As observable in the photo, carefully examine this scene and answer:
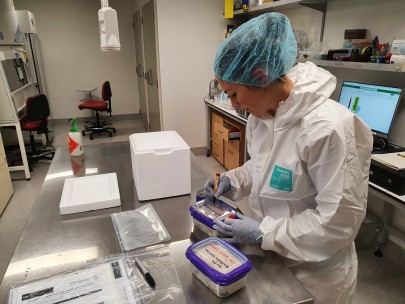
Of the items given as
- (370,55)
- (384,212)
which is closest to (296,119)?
(370,55)

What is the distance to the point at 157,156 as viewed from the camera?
1.17 meters

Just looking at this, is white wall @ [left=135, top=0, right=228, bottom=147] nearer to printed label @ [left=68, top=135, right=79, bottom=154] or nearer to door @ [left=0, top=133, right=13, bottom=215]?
door @ [left=0, top=133, right=13, bottom=215]

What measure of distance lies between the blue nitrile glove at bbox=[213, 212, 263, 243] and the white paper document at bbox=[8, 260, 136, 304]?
32 cm

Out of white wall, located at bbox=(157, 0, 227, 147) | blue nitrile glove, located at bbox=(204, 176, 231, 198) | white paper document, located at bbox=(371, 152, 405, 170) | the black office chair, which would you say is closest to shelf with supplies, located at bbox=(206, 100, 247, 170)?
white wall, located at bbox=(157, 0, 227, 147)

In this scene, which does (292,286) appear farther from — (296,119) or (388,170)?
(388,170)

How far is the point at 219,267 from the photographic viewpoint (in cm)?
76

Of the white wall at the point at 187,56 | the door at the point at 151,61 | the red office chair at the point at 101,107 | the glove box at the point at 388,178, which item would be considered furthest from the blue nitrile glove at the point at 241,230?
the red office chair at the point at 101,107

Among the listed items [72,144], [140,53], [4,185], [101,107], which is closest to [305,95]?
[72,144]

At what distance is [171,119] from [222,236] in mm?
3051

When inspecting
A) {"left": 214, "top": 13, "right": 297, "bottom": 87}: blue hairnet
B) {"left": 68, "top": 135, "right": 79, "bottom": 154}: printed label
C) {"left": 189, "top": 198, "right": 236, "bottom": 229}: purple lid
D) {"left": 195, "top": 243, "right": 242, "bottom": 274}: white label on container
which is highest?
{"left": 214, "top": 13, "right": 297, "bottom": 87}: blue hairnet

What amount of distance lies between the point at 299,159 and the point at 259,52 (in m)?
0.35

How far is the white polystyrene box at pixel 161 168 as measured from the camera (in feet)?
3.84

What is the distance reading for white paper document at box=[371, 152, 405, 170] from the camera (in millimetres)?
1520

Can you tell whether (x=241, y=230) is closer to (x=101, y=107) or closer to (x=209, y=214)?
(x=209, y=214)
